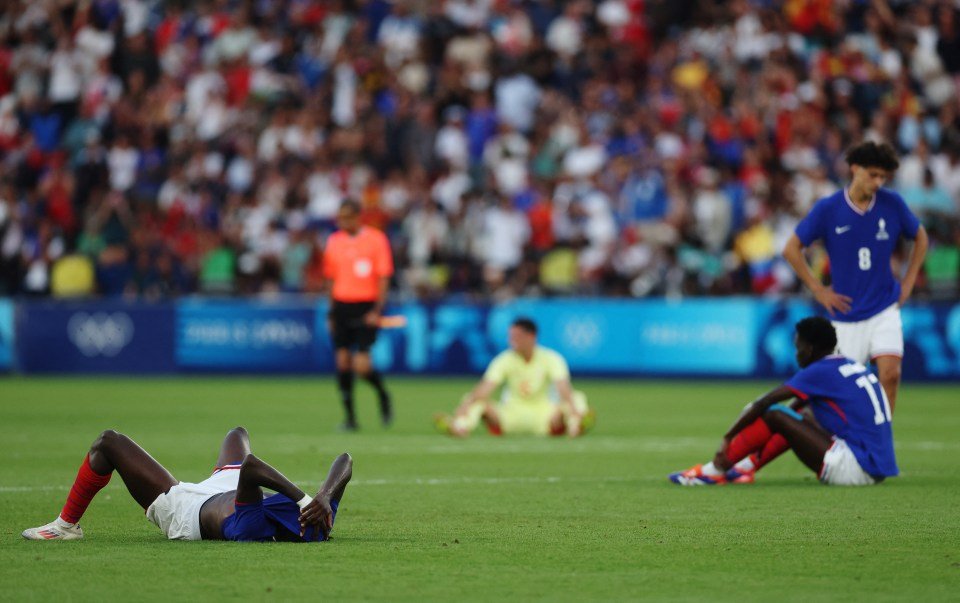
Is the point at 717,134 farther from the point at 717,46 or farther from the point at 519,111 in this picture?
the point at 519,111

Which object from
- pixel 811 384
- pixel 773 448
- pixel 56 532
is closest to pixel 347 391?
pixel 773 448

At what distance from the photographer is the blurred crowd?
25.0 metres

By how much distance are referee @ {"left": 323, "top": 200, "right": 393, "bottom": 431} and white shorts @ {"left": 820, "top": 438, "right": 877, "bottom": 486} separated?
716 cm

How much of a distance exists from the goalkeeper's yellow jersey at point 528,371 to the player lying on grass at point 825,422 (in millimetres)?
5015

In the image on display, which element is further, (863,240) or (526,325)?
(526,325)

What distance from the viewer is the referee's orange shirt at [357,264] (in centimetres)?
1717

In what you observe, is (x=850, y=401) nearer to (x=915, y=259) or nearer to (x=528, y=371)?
(x=915, y=259)

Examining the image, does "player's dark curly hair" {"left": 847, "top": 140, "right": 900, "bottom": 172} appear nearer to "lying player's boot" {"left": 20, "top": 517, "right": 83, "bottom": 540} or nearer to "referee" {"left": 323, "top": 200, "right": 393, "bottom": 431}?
"lying player's boot" {"left": 20, "top": 517, "right": 83, "bottom": 540}

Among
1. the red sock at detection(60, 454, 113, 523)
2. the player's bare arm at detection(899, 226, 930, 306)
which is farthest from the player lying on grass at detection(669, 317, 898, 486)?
the red sock at detection(60, 454, 113, 523)

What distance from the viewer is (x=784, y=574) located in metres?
7.02

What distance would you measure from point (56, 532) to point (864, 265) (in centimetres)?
602

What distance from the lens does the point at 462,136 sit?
1109 inches

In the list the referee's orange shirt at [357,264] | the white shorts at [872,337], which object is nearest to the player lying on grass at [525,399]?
the referee's orange shirt at [357,264]

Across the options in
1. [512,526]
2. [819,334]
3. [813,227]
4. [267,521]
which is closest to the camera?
[267,521]
